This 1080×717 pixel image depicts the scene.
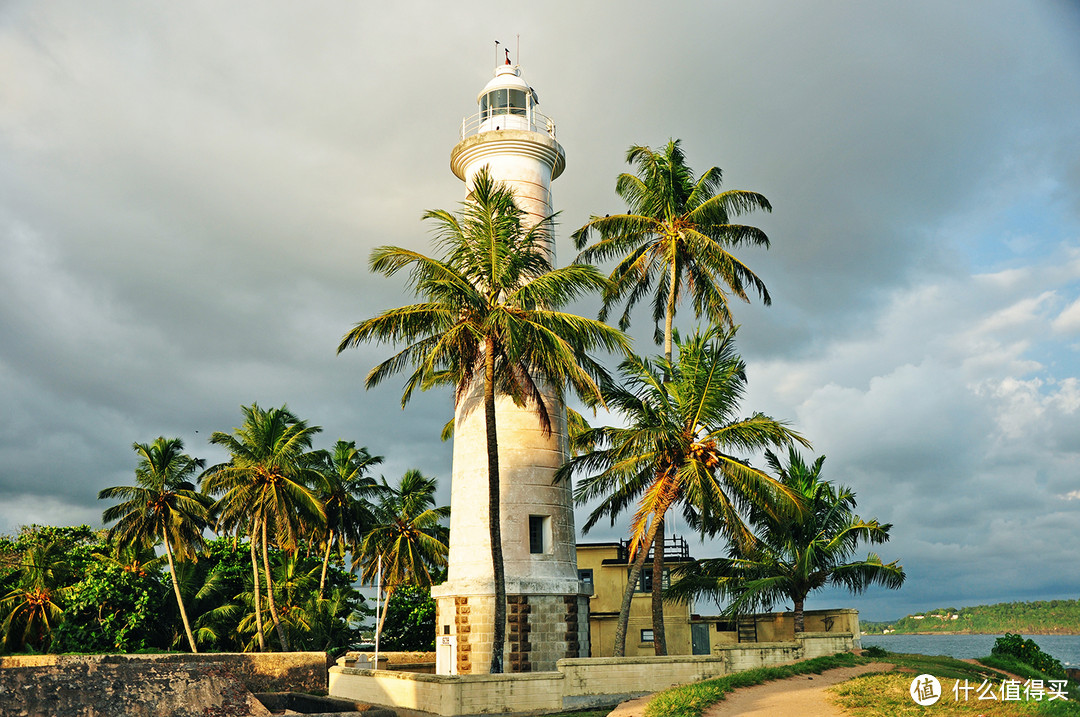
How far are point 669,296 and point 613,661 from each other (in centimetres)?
1471

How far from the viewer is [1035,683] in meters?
18.7

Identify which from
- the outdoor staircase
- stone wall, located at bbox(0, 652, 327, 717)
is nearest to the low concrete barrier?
stone wall, located at bbox(0, 652, 327, 717)

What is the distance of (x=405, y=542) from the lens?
40656 mm

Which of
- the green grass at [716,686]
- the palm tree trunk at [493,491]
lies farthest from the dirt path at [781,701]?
the palm tree trunk at [493,491]

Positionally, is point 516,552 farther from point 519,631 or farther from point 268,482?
point 268,482

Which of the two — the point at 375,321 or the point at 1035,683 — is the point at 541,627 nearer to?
the point at 375,321

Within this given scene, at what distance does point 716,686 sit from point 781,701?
167 cm

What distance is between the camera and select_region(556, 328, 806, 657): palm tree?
2459 centimetres

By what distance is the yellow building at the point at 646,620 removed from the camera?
32.1 metres

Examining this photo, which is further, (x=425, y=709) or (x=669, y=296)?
(x=669, y=296)

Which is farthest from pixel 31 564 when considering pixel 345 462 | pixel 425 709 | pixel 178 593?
pixel 425 709

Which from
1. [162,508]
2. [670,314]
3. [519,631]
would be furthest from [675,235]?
[162,508]

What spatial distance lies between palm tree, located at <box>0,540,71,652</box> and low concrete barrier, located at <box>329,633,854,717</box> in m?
24.2

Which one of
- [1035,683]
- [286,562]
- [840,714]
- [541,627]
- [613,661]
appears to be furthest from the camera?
[286,562]
